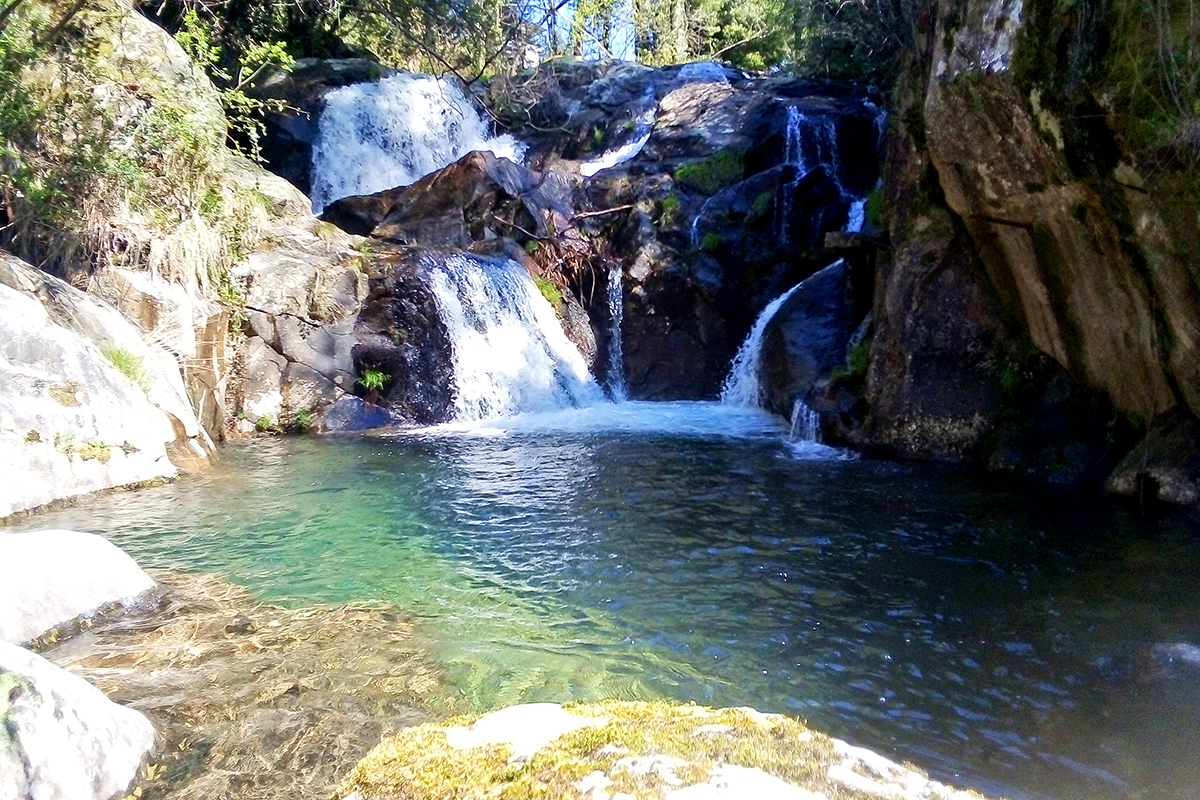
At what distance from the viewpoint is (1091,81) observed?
6.62 metres

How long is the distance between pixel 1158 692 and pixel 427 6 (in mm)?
7814

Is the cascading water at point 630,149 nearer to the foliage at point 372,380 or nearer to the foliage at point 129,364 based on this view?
the foliage at point 372,380

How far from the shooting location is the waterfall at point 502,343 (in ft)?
41.9

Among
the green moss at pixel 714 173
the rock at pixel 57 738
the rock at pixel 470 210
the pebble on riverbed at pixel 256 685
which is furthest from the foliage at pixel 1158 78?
the rock at pixel 470 210

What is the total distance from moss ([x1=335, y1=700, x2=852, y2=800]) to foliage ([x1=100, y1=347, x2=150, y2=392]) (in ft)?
24.9

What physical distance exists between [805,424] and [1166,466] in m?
3.88

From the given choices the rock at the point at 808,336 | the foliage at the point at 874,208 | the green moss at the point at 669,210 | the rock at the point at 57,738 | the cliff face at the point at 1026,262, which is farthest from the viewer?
the green moss at the point at 669,210

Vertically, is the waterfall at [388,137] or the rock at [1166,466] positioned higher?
the waterfall at [388,137]

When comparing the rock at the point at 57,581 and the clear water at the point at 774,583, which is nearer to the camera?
the clear water at the point at 774,583

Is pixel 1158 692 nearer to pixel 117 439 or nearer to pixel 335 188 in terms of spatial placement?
pixel 117 439

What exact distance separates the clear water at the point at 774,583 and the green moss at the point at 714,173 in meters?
7.23

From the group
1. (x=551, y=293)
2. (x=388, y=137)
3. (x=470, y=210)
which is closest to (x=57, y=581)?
(x=551, y=293)

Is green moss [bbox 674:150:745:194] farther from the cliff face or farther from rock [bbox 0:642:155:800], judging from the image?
rock [bbox 0:642:155:800]

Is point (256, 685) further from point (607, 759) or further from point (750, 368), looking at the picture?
point (750, 368)
